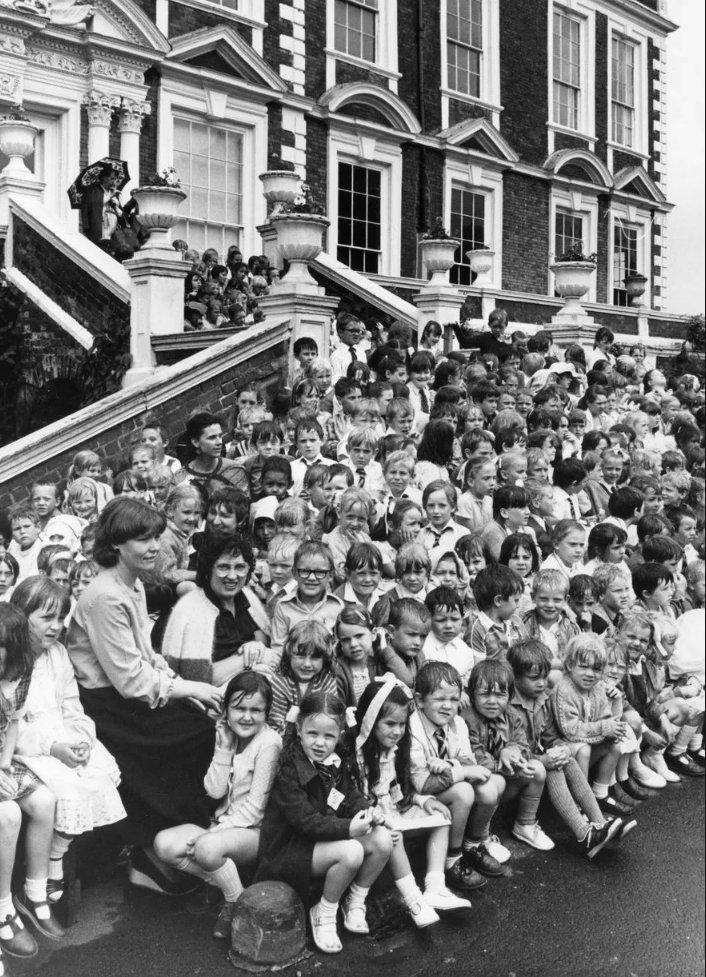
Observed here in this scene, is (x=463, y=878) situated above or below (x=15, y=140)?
below

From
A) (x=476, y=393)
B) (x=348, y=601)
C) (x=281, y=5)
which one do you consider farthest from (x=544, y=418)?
(x=281, y=5)

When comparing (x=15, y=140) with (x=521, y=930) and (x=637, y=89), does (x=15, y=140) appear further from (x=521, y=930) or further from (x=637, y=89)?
(x=521, y=930)

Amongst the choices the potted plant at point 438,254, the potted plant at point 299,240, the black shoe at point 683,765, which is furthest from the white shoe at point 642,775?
the potted plant at point 438,254

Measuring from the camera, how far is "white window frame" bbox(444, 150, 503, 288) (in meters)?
15.2

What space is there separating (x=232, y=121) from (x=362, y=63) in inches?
72.0

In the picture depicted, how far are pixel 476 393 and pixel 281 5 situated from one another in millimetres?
7219

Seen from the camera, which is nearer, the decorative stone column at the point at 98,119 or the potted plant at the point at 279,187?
the decorative stone column at the point at 98,119

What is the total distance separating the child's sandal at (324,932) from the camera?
378 centimetres

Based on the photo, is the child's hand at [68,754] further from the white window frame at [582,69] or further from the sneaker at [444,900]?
the white window frame at [582,69]

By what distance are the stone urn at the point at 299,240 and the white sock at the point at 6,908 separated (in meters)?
6.28

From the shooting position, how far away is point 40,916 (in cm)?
334

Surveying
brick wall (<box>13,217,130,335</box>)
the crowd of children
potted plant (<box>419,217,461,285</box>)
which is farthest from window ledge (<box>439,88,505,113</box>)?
the crowd of children

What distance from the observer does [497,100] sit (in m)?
13.1

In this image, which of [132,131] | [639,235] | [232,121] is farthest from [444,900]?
[639,235]
